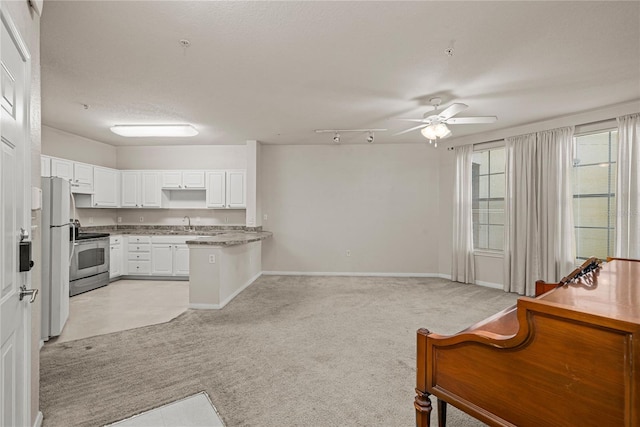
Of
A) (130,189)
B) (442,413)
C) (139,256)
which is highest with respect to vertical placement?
(130,189)

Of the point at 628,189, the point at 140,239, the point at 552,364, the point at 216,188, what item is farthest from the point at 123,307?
the point at 628,189

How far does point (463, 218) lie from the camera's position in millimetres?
5707

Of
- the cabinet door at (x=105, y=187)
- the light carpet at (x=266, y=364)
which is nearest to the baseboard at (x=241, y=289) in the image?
the light carpet at (x=266, y=364)

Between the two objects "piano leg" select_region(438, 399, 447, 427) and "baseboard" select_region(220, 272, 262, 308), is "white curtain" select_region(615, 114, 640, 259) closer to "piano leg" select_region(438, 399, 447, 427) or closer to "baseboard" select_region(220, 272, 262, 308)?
"piano leg" select_region(438, 399, 447, 427)

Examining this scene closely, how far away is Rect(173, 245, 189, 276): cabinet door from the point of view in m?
5.91

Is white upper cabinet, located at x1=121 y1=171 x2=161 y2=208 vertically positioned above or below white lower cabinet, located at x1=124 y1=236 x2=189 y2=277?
above

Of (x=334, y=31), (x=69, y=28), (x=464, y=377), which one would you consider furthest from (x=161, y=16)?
(x=464, y=377)

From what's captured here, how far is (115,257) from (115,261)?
0.25 feet

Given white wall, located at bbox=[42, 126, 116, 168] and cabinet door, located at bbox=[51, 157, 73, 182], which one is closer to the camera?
cabinet door, located at bbox=[51, 157, 73, 182]

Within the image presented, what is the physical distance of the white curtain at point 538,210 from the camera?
4508mm

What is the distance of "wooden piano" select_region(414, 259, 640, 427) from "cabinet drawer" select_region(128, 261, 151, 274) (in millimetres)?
5917

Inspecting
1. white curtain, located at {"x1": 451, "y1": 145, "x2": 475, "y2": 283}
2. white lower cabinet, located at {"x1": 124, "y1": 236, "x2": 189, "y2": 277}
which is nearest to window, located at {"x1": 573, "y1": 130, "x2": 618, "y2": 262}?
white curtain, located at {"x1": 451, "y1": 145, "x2": 475, "y2": 283}

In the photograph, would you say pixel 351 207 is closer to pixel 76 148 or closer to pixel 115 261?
pixel 115 261

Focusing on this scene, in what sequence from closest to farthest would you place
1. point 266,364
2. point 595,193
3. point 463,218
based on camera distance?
1. point 266,364
2. point 595,193
3. point 463,218
